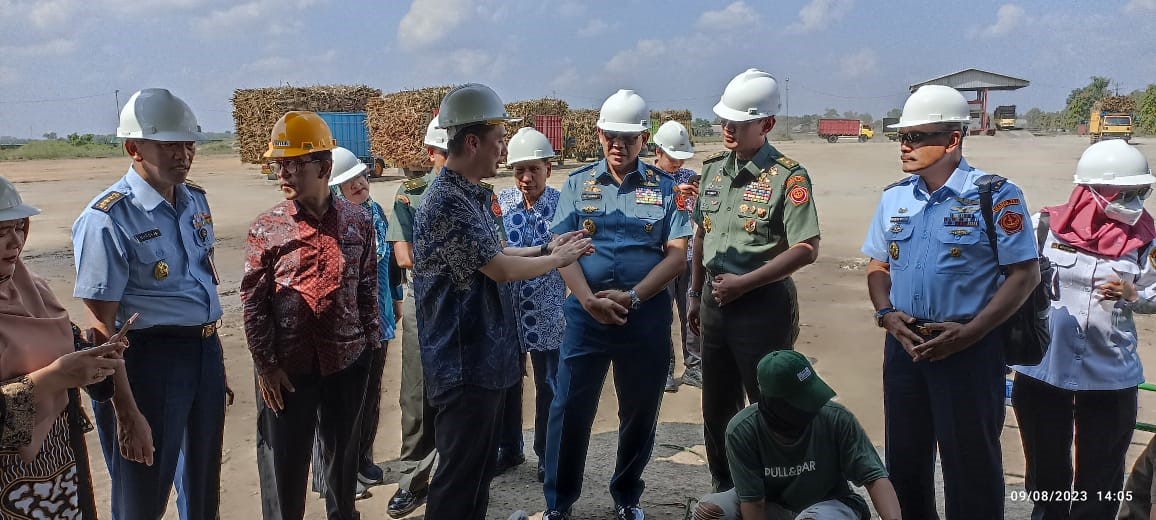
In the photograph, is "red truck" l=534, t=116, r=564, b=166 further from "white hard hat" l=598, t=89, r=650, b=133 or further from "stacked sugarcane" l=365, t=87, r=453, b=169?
"white hard hat" l=598, t=89, r=650, b=133

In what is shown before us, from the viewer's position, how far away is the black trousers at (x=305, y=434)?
340cm

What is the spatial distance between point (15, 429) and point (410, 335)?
91.6 inches

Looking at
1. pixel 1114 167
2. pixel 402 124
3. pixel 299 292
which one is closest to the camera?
pixel 299 292

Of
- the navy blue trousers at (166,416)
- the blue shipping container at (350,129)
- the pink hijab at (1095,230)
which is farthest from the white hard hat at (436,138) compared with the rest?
the blue shipping container at (350,129)

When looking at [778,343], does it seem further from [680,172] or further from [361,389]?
[680,172]

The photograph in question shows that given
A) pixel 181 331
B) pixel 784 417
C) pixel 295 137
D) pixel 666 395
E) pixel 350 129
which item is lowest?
pixel 666 395

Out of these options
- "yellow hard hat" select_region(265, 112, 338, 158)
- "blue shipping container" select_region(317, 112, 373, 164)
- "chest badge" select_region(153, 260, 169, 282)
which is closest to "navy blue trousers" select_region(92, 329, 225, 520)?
"chest badge" select_region(153, 260, 169, 282)

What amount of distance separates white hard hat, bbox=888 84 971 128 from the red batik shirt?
7.92 ft

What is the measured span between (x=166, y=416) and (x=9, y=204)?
1006 mm

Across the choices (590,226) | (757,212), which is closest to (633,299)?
(590,226)

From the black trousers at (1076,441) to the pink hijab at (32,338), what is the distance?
3877 mm

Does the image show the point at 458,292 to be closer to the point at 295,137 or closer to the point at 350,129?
the point at 295,137

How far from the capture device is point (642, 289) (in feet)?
12.7

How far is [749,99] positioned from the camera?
3861 millimetres
